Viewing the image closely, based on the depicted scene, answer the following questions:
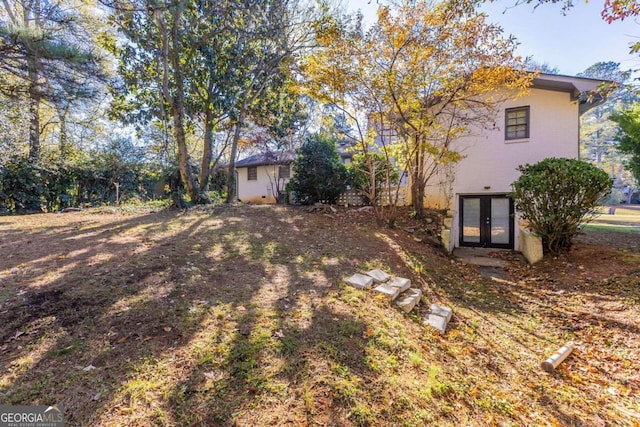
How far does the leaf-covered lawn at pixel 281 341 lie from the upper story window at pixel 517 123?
17.4 feet

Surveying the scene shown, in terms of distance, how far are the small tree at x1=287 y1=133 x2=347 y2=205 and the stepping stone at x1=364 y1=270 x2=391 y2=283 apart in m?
6.53

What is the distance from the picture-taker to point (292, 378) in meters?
2.21

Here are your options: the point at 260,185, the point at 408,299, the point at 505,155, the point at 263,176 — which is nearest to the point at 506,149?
the point at 505,155

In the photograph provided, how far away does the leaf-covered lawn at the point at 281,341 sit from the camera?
78.2 inches

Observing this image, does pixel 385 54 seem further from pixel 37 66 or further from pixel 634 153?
pixel 634 153

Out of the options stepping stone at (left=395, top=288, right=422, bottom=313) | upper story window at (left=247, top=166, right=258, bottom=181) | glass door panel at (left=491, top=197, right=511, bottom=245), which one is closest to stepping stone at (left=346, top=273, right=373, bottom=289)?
stepping stone at (left=395, top=288, right=422, bottom=313)

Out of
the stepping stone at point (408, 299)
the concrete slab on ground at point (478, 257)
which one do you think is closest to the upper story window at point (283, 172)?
the concrete slab on ground at point (478, 257)

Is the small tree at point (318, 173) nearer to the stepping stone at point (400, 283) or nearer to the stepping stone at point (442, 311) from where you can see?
the stepping stone at point (400, 283)

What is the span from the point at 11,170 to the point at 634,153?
20.1 m

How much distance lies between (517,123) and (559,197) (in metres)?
3.95

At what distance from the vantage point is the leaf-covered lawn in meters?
1.99

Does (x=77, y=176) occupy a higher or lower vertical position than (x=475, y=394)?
higher

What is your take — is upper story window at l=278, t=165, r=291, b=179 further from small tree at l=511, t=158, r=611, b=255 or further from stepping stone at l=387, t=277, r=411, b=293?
stepping stone at l=387, t=277, r=411, b=293

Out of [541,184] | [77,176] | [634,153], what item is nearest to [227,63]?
[77,176]
